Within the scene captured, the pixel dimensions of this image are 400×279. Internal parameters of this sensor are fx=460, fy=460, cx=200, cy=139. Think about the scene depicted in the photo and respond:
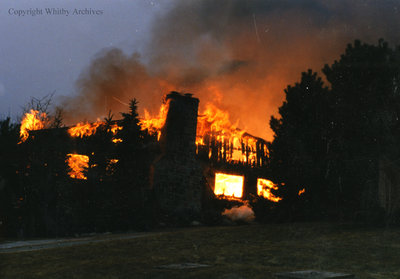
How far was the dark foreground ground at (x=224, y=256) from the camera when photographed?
7.87 metres

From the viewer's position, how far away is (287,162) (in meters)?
19.1

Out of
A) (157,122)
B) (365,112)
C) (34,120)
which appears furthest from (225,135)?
(365,112)

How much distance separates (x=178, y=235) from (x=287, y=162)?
6.32 metres

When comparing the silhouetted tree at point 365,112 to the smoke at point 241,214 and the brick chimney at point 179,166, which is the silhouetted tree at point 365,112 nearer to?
the smoke at point 241,214

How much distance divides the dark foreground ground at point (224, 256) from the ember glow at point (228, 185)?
1175cm

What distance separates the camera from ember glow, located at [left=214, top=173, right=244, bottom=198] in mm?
26781

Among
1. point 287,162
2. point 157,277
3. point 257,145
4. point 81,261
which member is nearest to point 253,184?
point 257,145

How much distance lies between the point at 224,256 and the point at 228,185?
17384 mm

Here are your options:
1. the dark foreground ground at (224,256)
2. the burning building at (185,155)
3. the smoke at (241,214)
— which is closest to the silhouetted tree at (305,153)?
the burning building at (185,155)

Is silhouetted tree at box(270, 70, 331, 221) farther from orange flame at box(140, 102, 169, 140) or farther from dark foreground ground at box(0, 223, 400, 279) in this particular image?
orange flame at box(140, 102, 169, 140)

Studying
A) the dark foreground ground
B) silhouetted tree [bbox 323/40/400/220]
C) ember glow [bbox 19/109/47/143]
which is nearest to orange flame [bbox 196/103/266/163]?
ember glow [bbox 19/109/47/143]

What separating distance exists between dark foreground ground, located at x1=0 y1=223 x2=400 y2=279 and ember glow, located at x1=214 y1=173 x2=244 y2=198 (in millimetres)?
11750

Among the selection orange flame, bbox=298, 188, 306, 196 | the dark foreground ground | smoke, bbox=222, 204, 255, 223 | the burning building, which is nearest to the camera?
the dark foreground ground

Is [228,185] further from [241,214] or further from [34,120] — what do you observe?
[34,120]
